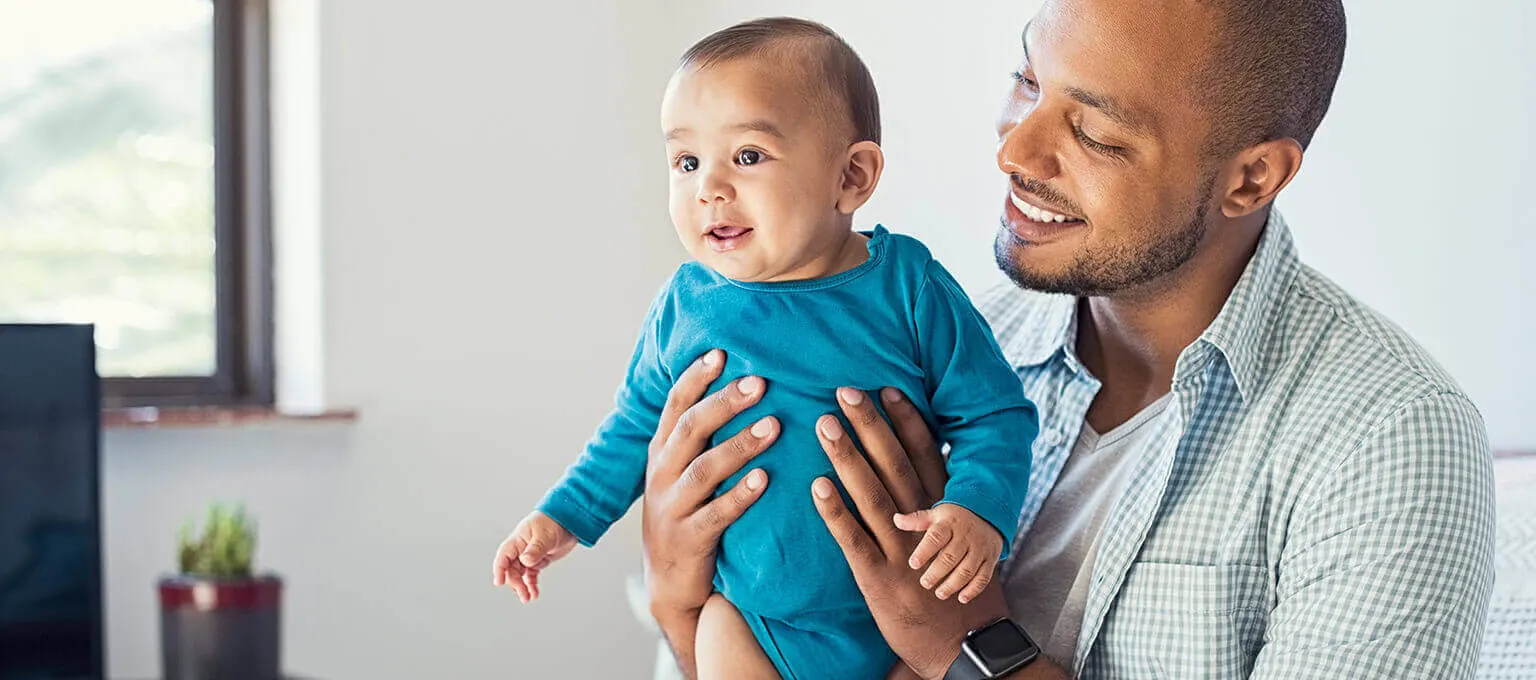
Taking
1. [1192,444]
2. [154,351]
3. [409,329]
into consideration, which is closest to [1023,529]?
[1192,444]

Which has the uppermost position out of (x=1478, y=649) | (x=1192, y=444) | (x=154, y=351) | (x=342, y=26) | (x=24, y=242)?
(x=342, y=26)

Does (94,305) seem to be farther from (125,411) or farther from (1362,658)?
(1362,658)

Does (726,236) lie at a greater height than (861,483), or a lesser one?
greater

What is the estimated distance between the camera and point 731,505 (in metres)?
1.29

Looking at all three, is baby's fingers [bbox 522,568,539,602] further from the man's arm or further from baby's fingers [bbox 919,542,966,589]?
baby's fingers [bbox 919,542,966,589]

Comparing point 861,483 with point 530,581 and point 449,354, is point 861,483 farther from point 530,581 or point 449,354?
point 449,354

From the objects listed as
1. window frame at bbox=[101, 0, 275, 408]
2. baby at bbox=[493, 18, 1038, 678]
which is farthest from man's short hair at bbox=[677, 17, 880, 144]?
window frame at bbox=[101, 0, 275, 408]

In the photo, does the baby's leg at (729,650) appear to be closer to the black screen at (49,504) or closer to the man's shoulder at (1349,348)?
the man's shoulder at (1349,348)

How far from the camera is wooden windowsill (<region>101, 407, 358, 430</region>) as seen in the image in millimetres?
2537

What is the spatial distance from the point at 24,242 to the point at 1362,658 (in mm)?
2413

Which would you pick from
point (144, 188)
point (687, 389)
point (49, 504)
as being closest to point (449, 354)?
point (144, 188)

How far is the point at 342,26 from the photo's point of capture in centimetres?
281

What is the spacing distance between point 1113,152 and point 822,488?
42 centimetres

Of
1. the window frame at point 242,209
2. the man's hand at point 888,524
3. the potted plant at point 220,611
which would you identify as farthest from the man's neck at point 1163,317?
the window frame at point 242,209
